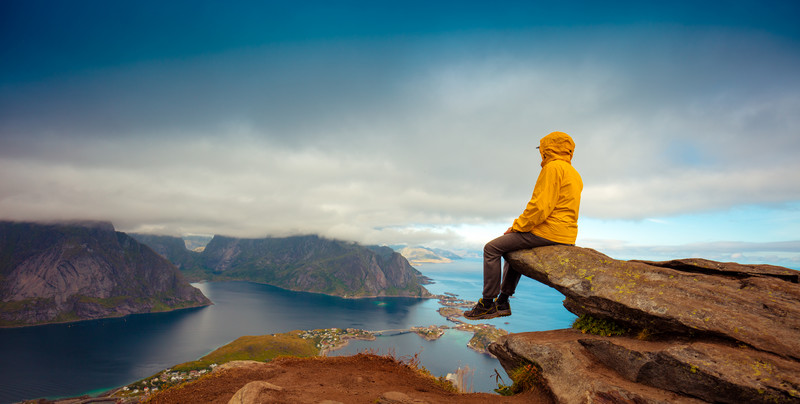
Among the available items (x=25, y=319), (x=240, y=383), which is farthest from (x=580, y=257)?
(x=25, y=319)

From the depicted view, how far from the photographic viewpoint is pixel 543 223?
835 centimetres

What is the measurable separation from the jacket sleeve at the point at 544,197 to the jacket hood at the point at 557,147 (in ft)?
1.88

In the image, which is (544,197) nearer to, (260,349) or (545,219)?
(545,219)

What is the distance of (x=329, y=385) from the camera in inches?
324

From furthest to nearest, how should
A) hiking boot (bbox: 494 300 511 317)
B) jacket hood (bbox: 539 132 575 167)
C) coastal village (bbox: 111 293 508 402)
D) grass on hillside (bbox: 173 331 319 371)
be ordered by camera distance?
grass on hillside (bbox: 173 331 319 371)
coastal village (bbox: 111 293 508 402)
hiking boot (bbox: 494 300 511 317)
jacket hood (bbox: 539 132 575 167)

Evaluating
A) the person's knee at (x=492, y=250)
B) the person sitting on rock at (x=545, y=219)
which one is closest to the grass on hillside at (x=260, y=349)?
the person sitting on rock at (x=545, y=219)

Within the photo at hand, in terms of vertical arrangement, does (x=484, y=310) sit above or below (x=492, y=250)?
below

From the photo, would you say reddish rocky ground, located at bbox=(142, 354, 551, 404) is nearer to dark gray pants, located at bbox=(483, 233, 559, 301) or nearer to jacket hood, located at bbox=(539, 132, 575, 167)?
dark gray pants, located at bbox=(483, 233, 559, 301)

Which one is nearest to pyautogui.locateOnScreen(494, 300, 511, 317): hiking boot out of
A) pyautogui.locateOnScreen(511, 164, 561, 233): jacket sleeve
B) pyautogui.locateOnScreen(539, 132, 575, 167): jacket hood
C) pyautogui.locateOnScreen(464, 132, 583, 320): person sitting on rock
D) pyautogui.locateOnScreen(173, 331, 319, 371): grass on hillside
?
pyautogui.locateOnScreen(464, 132, 583, 320): person sitting on rock

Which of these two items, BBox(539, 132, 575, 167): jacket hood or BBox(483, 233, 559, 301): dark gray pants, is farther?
BBox(483, 233, 559, 301): dark gray pants

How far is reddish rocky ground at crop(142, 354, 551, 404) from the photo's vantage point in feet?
22.8

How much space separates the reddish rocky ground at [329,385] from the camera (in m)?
6.94

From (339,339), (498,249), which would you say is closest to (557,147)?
(498,249)

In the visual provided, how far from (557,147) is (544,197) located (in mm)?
1698
